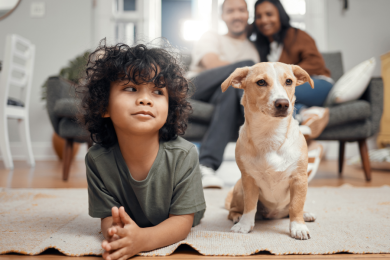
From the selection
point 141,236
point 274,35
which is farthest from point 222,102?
point 141,236

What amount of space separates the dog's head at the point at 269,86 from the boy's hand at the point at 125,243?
0.46 metres

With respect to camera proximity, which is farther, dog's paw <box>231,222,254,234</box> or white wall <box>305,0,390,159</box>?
white wall <box>305,0,390,159</box>

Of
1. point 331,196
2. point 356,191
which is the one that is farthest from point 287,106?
point 356,191

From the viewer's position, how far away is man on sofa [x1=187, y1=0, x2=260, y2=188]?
1782 mm

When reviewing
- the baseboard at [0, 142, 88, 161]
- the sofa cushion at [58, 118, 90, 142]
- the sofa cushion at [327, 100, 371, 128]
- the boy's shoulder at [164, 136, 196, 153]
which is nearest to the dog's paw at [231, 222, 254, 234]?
the boy's shoulder at [164, 136, 196, 153]

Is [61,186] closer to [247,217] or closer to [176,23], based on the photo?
[247,217]

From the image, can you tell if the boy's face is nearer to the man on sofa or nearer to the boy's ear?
the boy's ear

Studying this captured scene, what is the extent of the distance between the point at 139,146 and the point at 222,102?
1.13 m

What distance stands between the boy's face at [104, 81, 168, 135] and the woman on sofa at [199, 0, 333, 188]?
0.97 meters

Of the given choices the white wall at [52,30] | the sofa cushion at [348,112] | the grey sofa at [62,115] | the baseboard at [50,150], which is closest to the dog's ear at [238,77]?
the sofa cushion at [348,112]

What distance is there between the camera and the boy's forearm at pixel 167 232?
0.72 m

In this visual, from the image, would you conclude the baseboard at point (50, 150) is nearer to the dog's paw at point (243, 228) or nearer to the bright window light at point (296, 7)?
the bright window light at point (296, 7)

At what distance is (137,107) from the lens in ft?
2.49

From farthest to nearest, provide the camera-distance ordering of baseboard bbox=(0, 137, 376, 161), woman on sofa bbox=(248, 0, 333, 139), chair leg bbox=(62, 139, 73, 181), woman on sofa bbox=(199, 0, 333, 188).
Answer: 1. baseboard bbox=(0, 137, 376, 161)
2. chair leg bbox=(62, 139, 73, 181)
3. woman on sofa bbox=(248, 0, 333, 139)
4. woman on sofa bbox=(199, 0, 333, 188)
